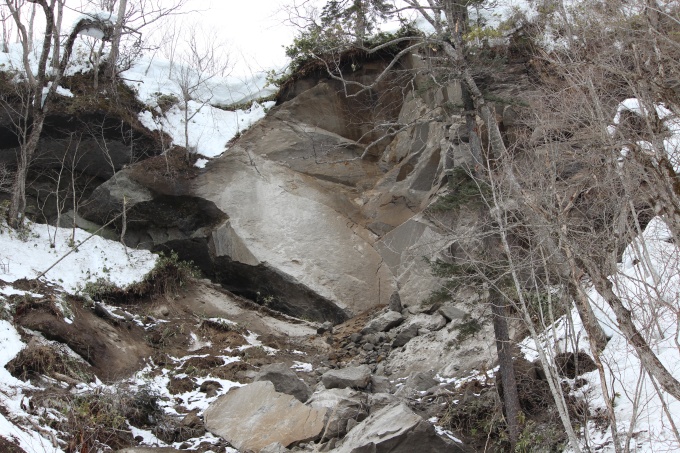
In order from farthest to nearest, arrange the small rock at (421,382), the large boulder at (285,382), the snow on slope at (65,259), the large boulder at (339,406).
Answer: the snow on slope at (65,259) < the large boulder at (285,382) < the small rock at (421,382) < the large boulder at (339,406)

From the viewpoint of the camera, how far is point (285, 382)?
31.1 ft

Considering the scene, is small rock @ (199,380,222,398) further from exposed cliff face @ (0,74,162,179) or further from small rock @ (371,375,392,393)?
exposed cliff face @ (0,74,162,179)

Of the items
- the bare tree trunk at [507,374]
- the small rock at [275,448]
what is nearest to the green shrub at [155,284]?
the small rock at [275,448]

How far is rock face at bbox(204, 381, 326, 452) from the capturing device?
26.8 feet

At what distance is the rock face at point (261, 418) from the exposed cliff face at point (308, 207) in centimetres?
499

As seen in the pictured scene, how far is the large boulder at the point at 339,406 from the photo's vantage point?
26.7 feet

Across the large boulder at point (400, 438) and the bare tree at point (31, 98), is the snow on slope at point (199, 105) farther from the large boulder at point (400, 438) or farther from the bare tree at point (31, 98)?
the large boulder at point (400, 438)

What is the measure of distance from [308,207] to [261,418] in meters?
7.66

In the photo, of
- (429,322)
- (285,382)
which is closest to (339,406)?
(285,382)

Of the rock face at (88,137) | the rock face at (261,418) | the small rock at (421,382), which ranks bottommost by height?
the rock face at (261,418)

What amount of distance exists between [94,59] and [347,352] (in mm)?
11036

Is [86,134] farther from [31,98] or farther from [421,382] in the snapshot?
[421,382]

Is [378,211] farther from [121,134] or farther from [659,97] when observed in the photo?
[659,97]

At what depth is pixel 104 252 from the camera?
14.2 m
